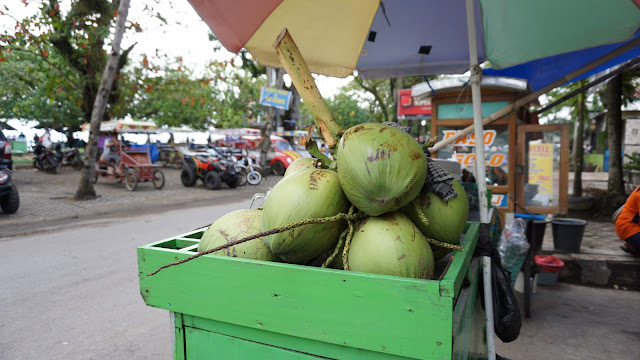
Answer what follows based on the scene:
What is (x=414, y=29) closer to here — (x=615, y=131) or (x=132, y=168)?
(x=615, y=131)

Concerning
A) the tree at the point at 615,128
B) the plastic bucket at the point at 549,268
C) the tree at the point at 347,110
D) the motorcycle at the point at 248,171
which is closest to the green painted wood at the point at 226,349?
the plastic bucket at the point at 549,268

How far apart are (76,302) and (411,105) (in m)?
10.3

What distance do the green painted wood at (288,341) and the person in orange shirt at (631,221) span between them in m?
3.87

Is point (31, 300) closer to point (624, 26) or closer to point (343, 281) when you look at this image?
point (343, 281)

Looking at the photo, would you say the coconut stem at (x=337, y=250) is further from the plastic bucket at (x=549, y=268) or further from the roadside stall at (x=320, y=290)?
the plastic bucket at (x=549, y=268)

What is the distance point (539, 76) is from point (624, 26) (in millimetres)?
1912

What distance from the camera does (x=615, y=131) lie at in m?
7.27

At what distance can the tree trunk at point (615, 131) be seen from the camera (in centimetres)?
714

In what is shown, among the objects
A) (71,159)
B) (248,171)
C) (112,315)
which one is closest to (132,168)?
(248,171)

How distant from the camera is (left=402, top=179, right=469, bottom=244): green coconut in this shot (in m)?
1.33

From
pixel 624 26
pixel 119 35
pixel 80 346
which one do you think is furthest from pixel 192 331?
pixel 119 35

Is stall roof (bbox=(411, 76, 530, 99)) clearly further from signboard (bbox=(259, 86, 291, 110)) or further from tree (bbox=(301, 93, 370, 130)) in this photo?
tree (bbox=(301, 93, 370, 130))

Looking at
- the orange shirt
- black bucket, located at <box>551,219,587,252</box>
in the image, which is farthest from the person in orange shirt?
black bucket, located at <box>551,219,587,252</box>

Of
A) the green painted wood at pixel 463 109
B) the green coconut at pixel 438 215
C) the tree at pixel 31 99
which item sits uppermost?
the tree at pixel 31 99
